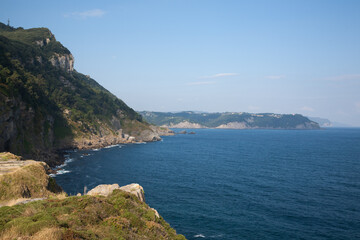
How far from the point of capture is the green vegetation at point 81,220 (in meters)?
14.4

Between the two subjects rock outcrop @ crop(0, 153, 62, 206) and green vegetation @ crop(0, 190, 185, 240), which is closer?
green vegetation @ crop(0, 190, 185, 240)

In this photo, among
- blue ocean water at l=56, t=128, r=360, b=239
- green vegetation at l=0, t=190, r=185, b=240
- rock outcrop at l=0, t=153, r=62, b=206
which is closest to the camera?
green vegetation at l=0, t=190, r=185, b=240

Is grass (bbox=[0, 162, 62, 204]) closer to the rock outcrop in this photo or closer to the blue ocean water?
the rock outcrop

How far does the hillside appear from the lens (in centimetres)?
7729

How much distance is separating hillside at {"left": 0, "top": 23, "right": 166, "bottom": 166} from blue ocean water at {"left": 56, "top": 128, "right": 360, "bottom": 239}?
1877 cm

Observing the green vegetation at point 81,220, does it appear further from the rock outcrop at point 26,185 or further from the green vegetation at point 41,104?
the green vegetation at point 41,104

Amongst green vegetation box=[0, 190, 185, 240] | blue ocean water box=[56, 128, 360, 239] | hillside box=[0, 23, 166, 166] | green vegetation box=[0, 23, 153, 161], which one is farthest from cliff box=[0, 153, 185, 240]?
green vegetation box=[0, 23, 153, 161]

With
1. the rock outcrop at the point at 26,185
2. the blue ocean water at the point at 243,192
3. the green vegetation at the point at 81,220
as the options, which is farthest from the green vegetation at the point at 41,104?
the green vegetation at the point at 81,220

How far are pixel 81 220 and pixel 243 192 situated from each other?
2042 inches

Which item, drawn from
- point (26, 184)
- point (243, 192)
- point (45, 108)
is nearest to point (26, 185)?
point (26, 184)

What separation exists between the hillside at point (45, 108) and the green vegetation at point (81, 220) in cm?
6131

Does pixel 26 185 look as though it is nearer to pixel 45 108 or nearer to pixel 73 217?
pixel 73 217

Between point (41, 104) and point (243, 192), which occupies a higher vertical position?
point (41, 104)

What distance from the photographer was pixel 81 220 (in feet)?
60.5
